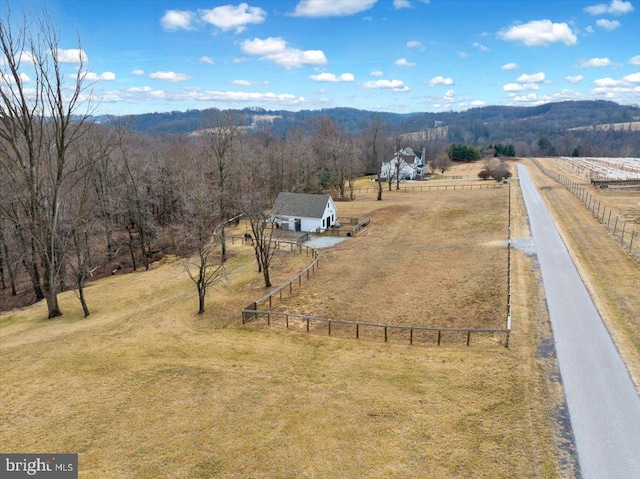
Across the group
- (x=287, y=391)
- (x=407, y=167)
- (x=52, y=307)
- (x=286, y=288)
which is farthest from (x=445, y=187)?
(x=287, y=391)

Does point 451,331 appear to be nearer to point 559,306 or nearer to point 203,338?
point 559,306

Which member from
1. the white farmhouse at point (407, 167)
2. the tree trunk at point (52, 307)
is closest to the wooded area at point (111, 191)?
the tree trunk at point (52, 307)

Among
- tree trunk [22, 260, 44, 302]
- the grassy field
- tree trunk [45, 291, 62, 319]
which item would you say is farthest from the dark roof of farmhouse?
tree trunk [45, 291, 62, 319]

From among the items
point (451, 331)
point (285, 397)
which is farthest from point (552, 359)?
point (285, 397)

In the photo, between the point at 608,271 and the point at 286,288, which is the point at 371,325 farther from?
the point at 608,271

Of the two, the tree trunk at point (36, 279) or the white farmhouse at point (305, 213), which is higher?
the white farmhouse at point (305, 213)

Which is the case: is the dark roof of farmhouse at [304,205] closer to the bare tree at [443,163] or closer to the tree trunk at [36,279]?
the tree trunk at [36,279]

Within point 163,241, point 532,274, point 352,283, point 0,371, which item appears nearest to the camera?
point 0,371
